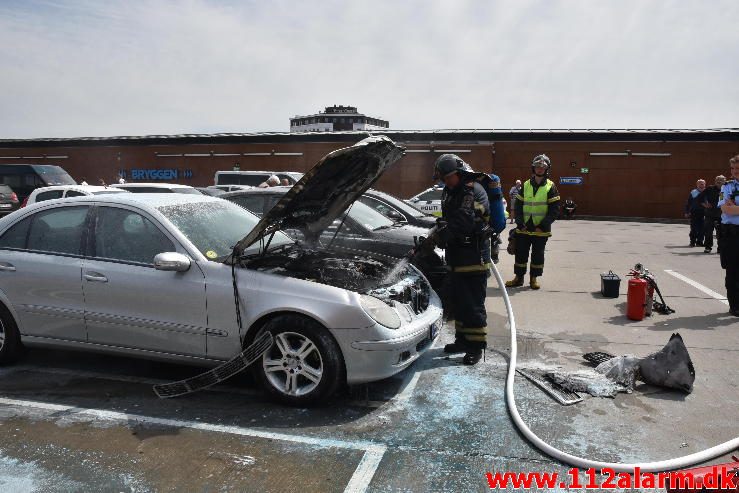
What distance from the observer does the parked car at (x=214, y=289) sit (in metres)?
3.99

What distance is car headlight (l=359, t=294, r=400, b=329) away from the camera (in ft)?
13.1

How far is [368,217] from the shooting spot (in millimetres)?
→ 7477

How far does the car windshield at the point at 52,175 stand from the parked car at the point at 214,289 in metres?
15.8

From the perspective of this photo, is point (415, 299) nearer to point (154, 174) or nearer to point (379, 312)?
point (379, 312)

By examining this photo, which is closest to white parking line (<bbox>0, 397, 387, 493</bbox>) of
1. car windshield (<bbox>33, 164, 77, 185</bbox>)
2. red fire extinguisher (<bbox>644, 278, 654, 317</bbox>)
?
red fire extinguisher (<bbox>644, 278, 654, 317</bbox>)

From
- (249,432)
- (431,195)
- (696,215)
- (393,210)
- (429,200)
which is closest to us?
(249,432)

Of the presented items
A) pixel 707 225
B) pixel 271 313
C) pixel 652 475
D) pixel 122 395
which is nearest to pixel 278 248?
pixel 271 313

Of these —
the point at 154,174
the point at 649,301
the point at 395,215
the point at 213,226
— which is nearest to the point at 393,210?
the point at 395,215

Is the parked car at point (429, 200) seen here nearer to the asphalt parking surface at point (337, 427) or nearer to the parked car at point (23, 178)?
the asphalt parking surface at point (337, 427)

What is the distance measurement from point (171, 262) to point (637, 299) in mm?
5114

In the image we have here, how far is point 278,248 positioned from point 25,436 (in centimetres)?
224

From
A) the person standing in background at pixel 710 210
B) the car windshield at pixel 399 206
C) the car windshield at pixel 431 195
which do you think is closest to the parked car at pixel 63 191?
the car windshield at pixel 399 206

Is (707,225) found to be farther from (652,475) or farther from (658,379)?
(652,475)

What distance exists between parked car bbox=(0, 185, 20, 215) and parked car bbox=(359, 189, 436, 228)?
46.9ft
